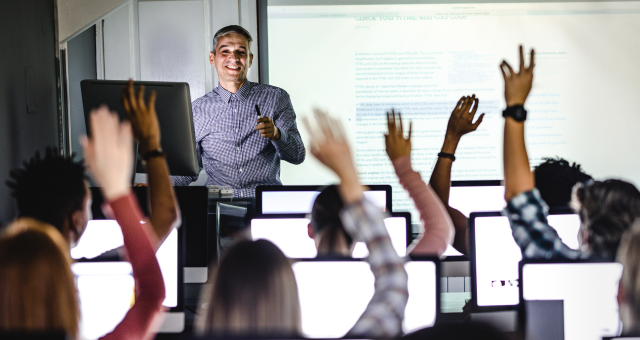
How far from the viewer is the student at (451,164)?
176 cm

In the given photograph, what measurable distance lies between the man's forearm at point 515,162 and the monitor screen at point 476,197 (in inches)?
50.7

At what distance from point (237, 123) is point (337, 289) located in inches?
87.2

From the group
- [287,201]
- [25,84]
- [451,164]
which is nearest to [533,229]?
[451,164]

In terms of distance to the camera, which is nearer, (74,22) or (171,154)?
(171,154)

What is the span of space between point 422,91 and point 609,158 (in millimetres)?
1710

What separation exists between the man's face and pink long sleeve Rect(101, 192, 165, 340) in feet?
8.05

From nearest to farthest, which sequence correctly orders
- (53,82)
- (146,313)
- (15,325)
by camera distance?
(15,325)
(146,313)
(53,82)

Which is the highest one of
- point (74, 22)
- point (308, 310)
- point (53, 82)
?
point (74, 22)

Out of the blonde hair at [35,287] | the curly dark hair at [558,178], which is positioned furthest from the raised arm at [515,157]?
the blonde hair at [35,287]

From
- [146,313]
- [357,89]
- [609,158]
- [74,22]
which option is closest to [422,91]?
[357,89]

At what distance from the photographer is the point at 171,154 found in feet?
7.64

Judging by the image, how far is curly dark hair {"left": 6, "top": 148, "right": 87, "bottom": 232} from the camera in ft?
3.76

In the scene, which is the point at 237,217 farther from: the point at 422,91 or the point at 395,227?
the point at 422,91

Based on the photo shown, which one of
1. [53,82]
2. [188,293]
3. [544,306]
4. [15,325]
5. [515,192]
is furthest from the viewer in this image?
[53,82]
